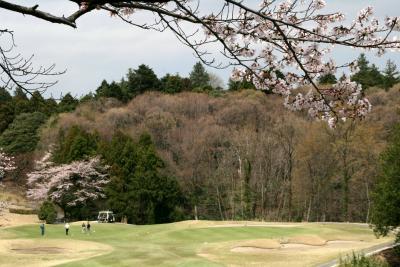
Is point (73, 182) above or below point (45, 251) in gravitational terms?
above

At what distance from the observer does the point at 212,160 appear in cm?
5828

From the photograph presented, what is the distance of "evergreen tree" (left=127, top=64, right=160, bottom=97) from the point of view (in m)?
79.1

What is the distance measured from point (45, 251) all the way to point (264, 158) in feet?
101

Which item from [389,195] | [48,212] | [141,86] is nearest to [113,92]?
[141,86]

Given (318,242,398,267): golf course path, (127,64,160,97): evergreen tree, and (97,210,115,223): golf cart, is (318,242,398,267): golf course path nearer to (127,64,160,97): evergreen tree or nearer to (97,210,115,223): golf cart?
(97,210,115,223): golf cart

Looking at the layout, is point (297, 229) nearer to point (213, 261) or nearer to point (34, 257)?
point (213, 261)

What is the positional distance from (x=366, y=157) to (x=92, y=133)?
30.8 metres

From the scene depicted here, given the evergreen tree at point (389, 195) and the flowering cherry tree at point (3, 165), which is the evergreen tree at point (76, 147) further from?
the evergreen tree at point (389, 195)

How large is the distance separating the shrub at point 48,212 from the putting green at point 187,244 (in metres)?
5.97

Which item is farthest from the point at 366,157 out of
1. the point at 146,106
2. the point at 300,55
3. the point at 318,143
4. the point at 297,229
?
the point at 300,55

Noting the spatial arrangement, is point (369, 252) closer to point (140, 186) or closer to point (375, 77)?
point (140, 186)

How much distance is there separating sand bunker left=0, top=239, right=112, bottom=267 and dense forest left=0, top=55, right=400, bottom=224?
15.9m

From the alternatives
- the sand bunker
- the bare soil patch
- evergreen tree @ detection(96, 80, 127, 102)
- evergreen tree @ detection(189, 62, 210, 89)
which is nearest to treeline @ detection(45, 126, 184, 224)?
the sand bunker

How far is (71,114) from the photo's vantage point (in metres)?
68.5
